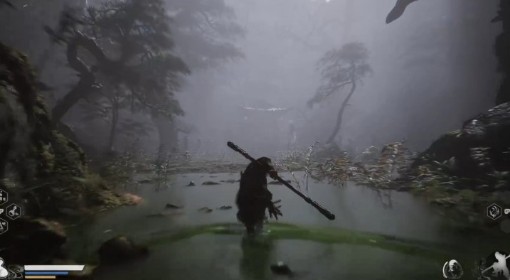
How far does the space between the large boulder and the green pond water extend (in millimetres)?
865

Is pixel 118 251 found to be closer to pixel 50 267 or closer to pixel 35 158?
pixel 50 267

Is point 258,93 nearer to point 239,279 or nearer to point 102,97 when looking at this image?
point 102,97

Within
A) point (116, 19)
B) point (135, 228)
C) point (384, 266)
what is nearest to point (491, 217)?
point (384, 266)

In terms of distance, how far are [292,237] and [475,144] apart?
10.8ft

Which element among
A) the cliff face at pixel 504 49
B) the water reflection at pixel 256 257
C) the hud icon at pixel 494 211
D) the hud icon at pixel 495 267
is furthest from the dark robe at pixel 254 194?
the cliff face at pixel 504 49

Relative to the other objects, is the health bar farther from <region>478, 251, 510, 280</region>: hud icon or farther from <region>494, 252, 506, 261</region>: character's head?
<region>494, 252, 506, 261</region>: character's head

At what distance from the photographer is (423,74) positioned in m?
4.90

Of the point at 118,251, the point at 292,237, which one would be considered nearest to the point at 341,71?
the point at 292,237

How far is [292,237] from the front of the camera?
3627mm

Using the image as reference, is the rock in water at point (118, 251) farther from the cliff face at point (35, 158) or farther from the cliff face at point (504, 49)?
the cliff face at point (504, 49)

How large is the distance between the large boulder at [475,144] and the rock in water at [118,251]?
12.5 feet

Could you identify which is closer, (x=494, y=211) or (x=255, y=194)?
(x=255, y=194)

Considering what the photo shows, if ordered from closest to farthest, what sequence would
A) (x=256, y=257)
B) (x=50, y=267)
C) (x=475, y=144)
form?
1. (x=50, y=267)
2. (x=256, y=257)
3. (x=475, y=144)

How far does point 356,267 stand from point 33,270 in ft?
9.64
